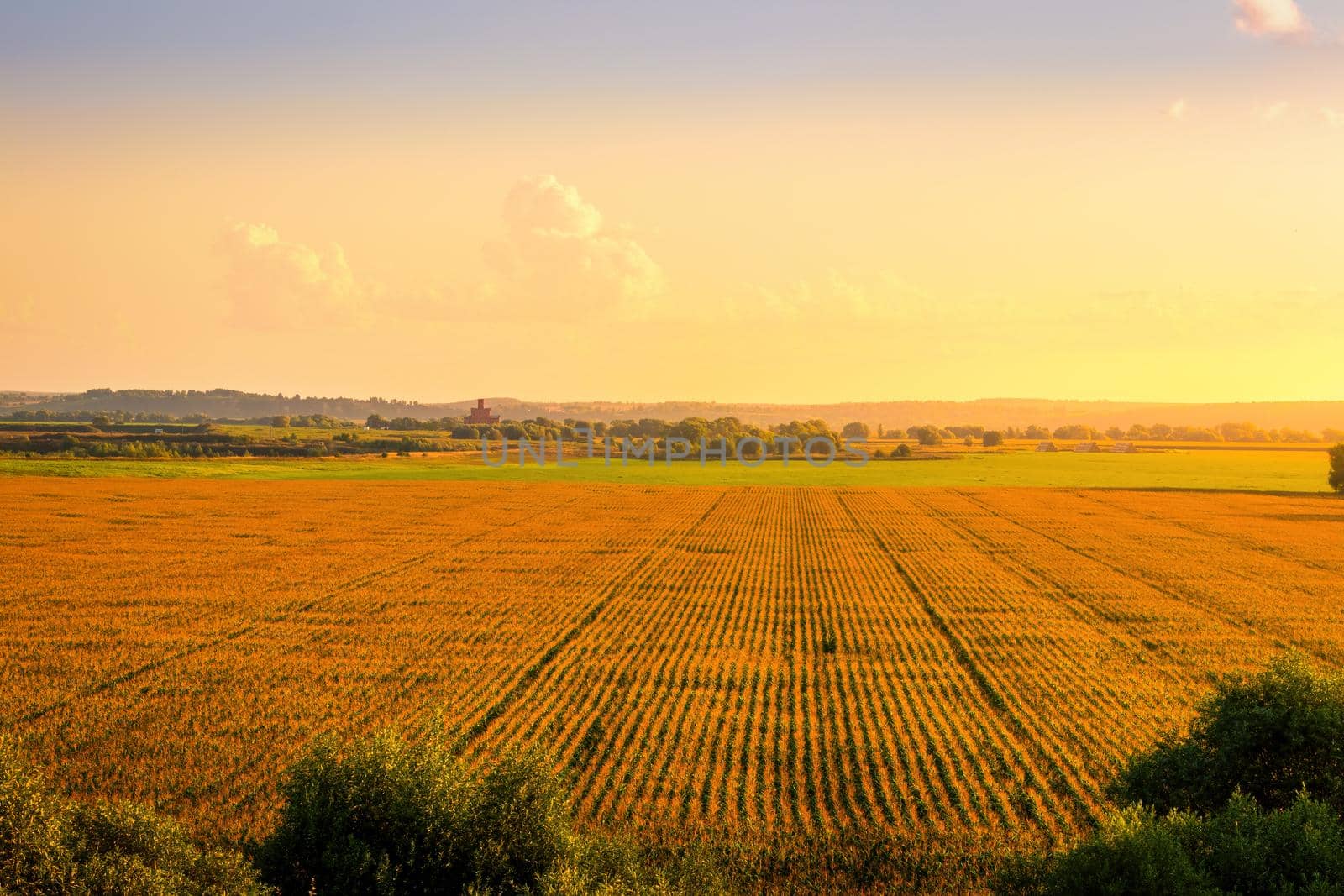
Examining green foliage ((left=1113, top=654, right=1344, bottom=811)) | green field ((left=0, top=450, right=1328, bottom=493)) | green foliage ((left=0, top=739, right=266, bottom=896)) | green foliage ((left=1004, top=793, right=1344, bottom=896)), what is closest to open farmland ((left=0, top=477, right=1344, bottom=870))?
green foliage ((left=1113, top=654, right=1344, bottom=811))

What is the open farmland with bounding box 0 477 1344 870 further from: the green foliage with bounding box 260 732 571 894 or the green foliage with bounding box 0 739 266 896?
the green foliage with bounding box 0 739 266 896

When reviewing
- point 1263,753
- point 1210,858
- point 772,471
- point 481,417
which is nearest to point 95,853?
point 1210,858

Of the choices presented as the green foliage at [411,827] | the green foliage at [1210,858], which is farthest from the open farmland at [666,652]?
the green foliage at [1210,858]

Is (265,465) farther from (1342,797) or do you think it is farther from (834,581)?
(1342,797)

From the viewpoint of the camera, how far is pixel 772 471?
11481 centimetres

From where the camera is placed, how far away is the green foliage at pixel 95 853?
11.3 meters

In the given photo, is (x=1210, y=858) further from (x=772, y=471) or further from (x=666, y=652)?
(x=772, y=471)

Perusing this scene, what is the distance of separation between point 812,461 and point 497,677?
111805mm

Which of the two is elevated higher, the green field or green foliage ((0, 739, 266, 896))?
the green field

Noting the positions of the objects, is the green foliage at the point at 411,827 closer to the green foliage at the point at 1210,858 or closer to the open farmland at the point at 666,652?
the open farmland at the point at 666,652

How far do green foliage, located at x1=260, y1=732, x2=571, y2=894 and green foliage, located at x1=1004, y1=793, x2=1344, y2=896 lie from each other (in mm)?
7875

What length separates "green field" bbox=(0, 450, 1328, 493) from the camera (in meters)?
92.6

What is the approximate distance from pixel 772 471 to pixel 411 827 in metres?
103

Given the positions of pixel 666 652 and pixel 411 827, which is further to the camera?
pixel 666 652
